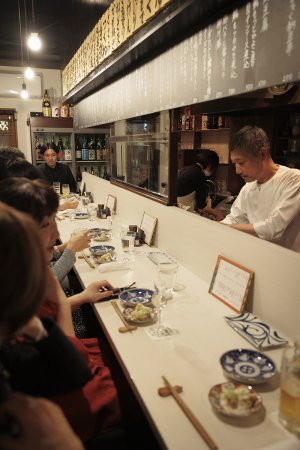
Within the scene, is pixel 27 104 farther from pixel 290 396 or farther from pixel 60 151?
pixel 290 396

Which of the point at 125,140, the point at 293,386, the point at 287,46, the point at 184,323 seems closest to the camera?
the point at 293,386

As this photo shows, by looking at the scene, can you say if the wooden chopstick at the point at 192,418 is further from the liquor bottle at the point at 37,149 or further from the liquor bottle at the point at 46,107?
the liquor bottle at the point at 46,107

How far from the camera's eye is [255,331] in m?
1.55

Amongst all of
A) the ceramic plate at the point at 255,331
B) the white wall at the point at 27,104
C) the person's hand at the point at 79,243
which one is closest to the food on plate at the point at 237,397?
the ceramic plate at the point at 255,331

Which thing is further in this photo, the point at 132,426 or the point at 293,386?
A: the point at 132,426

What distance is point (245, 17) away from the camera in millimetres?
1610

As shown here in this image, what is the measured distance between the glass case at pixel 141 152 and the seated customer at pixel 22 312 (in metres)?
2.26

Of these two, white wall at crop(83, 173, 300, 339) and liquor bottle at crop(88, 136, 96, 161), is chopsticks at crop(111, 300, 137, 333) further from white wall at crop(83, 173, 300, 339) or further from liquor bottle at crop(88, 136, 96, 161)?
liquor bottle at crop(88, 136, 96, 161)

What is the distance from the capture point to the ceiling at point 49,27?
4.75 meters

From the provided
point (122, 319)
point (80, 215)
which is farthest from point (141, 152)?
point (122, 319)

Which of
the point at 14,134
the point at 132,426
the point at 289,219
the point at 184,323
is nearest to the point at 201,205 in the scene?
the point at 289,219

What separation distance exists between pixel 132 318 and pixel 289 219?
1376 millimetres

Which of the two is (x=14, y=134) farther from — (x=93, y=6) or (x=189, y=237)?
(x=189, y=237)

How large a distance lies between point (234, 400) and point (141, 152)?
352 cm
